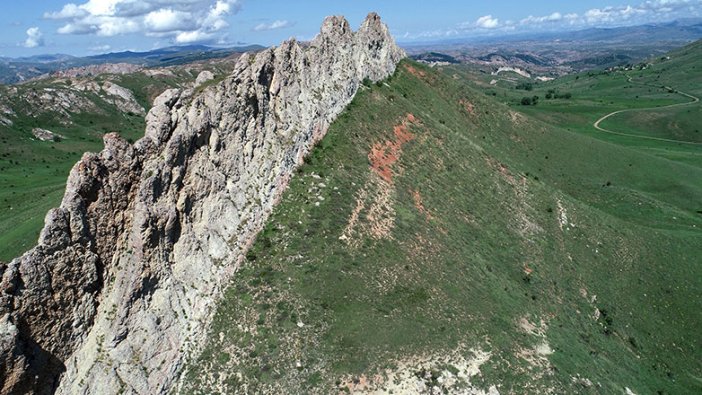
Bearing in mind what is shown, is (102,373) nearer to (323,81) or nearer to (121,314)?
(121,314)

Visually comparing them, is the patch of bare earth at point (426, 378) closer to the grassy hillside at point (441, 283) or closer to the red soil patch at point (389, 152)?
the grassy hillside at point (441, 283)

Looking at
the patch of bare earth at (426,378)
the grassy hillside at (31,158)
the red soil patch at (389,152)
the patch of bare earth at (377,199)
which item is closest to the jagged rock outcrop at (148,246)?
the patch of bare earth at (377,199)

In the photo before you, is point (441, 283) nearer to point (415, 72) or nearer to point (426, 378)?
point (426, 378)

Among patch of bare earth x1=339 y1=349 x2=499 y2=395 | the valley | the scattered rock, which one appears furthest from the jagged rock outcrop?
the scattered rock

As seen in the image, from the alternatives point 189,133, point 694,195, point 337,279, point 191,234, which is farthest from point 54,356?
point 694,195

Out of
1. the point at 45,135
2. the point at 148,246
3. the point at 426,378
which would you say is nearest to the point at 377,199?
the point at 426,378

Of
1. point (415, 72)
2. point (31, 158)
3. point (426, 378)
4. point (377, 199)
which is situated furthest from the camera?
point (31, 158)
